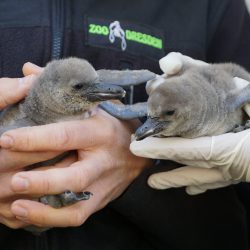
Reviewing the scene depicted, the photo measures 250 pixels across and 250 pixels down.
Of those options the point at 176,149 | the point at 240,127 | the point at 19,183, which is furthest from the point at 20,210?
the point at 240,127

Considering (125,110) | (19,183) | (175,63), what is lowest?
(19,183)

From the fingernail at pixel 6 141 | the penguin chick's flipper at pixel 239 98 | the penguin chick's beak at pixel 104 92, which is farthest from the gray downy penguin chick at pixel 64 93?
the penguin chick's flipper at pixel 239 98

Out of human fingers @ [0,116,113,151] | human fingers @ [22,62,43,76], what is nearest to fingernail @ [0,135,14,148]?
human fingers @ [0,116,113,151]

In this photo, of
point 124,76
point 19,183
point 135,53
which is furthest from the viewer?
point 135,53

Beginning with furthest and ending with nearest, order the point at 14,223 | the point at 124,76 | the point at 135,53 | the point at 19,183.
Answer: the point at 135,53, the point at 124,76, the point at 14,223, the point at 19,183

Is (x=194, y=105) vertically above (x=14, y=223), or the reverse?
(x=194, y=105)

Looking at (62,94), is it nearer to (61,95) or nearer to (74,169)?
(61,95)

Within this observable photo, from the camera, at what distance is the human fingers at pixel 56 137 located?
3.61 ft

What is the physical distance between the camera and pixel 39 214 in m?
1.11

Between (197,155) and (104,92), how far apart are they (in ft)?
0.90

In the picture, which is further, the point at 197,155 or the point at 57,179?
the point at 197,155

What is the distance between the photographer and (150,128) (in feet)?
4.05

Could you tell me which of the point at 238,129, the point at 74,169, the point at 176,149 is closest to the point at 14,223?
the point at 74,169

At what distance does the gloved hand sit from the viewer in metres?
1.25
